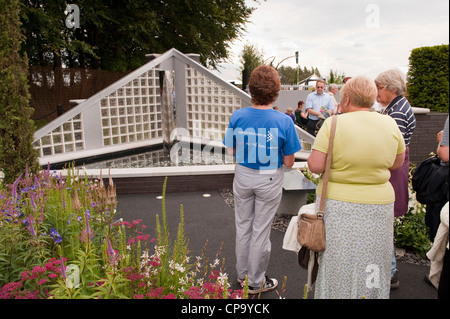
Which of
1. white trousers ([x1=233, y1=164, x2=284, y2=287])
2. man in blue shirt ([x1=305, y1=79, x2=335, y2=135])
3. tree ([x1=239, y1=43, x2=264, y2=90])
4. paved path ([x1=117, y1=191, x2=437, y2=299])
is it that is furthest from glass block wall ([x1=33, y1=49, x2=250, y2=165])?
tree ([x1=239, y1=43, x2=264, y2=90])

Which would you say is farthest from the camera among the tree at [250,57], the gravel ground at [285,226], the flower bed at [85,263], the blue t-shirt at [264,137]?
the tree at [250,57]

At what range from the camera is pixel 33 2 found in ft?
47.2

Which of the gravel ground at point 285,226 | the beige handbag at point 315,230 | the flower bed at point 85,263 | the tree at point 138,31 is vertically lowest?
the gravel ground at point 285,226

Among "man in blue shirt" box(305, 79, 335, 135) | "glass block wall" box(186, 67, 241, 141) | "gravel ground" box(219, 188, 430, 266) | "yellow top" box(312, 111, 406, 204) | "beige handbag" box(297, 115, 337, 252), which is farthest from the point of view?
"glass block wall" box(186, 67, 241, 141)

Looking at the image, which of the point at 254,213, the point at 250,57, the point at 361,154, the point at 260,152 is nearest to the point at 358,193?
the point at 361,154

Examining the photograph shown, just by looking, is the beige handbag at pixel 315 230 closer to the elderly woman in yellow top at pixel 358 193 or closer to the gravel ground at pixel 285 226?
the elderly woman in yellow top at pixel 358 193

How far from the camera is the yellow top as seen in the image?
2078 mm

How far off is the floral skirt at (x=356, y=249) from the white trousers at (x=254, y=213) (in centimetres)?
55

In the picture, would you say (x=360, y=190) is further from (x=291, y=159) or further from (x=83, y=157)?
(x=83, y=157)

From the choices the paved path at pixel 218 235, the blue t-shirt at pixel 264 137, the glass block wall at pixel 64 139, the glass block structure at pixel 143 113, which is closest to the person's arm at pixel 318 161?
the blue t-shirt at pixel 264 137

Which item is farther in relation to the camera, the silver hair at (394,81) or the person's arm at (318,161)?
the silver hair at (394,81)

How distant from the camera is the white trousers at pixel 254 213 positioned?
8.96 ft

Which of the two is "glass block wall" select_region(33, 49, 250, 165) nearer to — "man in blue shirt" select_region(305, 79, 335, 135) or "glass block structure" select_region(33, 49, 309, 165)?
"glass block structure" select_region(33, 49, 309, 165)
